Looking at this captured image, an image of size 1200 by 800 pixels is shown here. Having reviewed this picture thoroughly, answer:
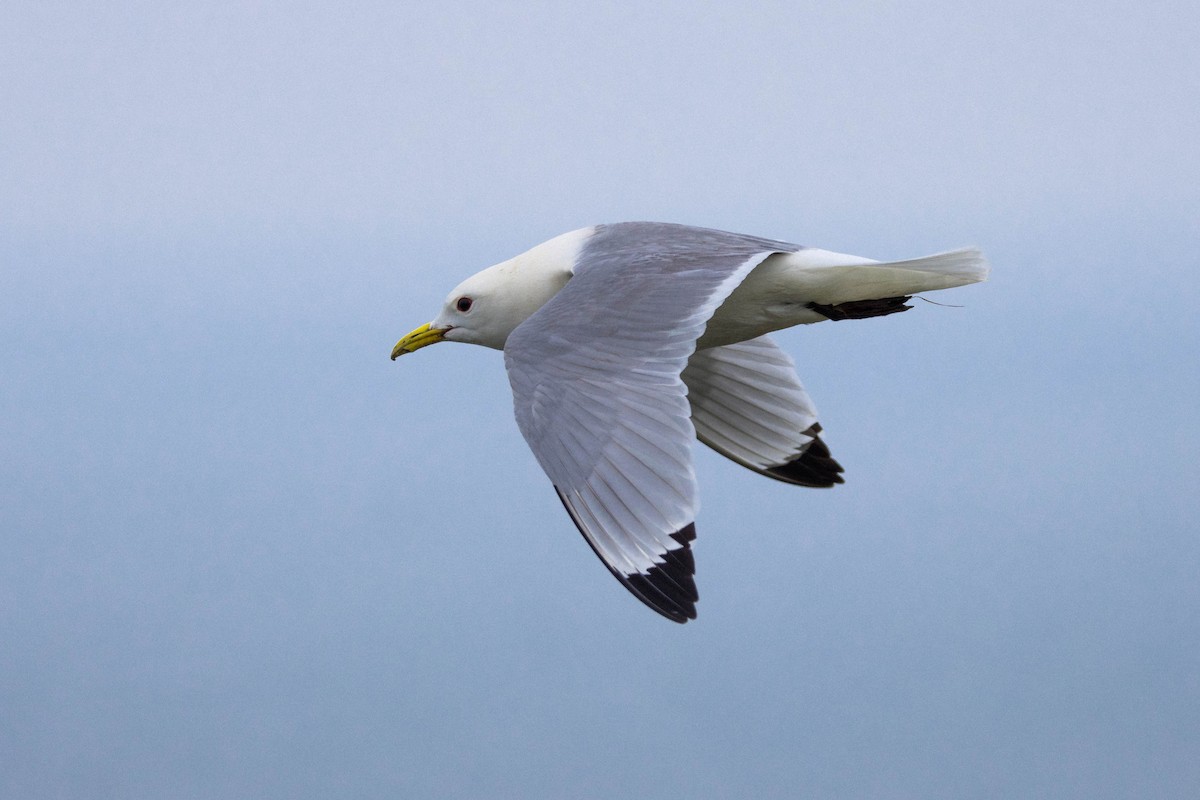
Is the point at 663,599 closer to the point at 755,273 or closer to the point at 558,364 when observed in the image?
the point at 558,364

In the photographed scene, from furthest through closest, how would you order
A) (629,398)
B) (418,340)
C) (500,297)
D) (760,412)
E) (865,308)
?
(760,412)
(418,340)
(500,297)
(865,308)
(629,398)

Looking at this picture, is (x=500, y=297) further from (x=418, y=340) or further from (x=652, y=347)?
(x=652, y=347)

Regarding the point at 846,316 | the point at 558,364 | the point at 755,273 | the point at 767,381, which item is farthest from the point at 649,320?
the point at 767,381

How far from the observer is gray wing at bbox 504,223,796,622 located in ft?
10.1

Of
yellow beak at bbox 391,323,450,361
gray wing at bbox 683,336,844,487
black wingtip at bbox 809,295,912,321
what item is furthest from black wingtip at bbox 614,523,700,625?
gray wing at bbox 683,336,844,487

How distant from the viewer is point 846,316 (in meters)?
3.93

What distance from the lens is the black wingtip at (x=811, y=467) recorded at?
465 cm

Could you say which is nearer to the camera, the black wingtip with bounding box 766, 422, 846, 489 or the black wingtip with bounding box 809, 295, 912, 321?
the black wingtip with bounding box 809, 295, 912, 321

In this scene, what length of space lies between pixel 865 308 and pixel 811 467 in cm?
89

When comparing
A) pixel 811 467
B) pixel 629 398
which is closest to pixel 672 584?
pixel 629 398

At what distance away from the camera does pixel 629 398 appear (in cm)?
329

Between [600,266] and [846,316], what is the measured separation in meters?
0.68

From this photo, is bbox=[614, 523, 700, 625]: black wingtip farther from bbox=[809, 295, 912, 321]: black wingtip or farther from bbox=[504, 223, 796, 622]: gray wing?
bbox=[809, 295, 912, 321]: black wingtip

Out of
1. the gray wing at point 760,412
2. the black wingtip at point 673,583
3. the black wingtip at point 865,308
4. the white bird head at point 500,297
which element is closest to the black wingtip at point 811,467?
the gray wing at point 760,412
